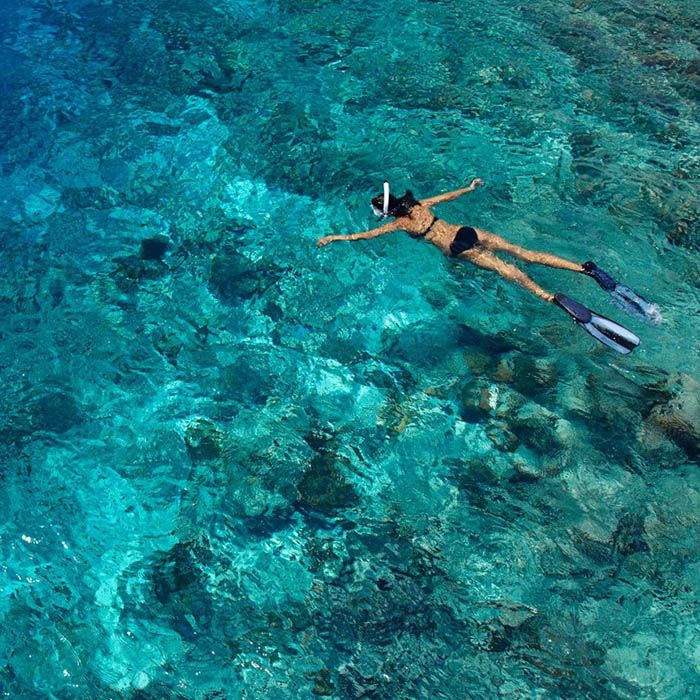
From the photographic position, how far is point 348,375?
29.7ft

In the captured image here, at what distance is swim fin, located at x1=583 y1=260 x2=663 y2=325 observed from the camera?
854 cm

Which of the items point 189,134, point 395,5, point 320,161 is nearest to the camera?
point 320,161

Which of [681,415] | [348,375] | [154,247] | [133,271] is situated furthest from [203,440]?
[681,415]

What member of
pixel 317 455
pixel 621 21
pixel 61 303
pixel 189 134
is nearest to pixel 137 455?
pixel 317 455

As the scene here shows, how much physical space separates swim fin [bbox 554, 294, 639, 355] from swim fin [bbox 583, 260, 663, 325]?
46 centimetres

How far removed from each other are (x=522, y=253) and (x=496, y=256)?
14.2 inches

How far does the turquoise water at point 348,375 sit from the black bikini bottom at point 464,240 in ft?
2.65

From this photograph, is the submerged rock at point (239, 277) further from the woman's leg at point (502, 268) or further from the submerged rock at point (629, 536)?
the submerged rock at point (629, 536)

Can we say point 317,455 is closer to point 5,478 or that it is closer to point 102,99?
point 5,478

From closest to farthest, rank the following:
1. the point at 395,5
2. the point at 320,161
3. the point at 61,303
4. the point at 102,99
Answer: the point at 61,303, the point at 320,161, the point at 102,99, the point at 395,5

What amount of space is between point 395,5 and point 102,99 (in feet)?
22.4

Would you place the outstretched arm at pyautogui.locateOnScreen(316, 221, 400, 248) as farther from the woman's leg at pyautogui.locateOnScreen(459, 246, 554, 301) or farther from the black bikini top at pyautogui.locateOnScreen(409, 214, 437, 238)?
the woman's leg at pyautogui.locateOnScreen(459, 246, 554, 301)

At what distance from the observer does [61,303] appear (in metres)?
10.2

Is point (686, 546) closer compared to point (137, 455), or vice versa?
point (686, 546)
